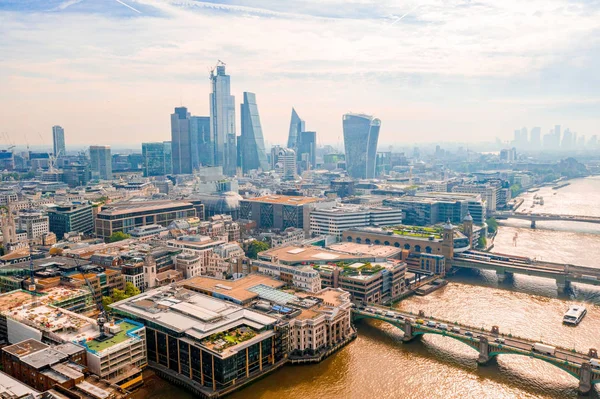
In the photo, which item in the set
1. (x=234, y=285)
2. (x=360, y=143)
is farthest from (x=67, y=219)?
(x=360, y=143)

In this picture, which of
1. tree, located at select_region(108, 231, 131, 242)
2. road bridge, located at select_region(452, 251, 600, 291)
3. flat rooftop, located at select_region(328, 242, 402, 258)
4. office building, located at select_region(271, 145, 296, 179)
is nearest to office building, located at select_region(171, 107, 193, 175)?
office building, located at select_region(271, 145, 296, 179)

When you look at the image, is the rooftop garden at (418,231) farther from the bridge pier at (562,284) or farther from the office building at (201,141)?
the office building at (201,141)

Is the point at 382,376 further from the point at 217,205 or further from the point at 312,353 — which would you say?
the point at 217,205

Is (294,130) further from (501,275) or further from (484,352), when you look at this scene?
(484,352)

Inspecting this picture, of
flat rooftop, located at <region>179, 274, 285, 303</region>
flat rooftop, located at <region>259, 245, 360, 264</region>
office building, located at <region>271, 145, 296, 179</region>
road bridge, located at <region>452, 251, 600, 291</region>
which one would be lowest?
road bridge, located at <region>452, 251, 600, 291</region>

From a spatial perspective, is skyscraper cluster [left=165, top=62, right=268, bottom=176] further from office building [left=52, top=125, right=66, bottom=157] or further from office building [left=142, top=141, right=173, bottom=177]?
office building [left=52, top=125, right=66, bottom=157]

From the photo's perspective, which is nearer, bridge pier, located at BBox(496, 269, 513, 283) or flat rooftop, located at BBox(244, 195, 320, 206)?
bridge pier, located at BBox(496, 269, 513, 283)
